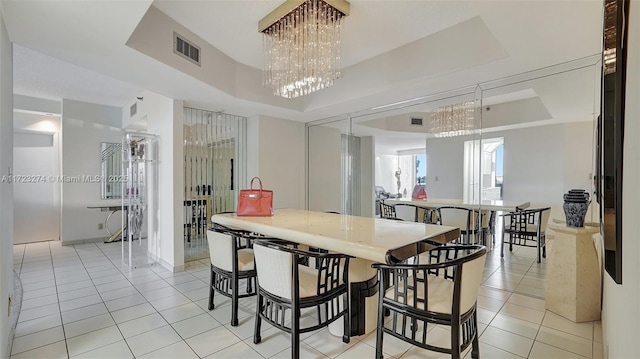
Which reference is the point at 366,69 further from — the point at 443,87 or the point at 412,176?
the point at 412,176

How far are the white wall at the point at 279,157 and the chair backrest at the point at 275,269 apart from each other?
307cm

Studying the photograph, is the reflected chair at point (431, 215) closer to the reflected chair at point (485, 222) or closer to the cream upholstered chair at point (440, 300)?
the reflected chair at point (485, 222)

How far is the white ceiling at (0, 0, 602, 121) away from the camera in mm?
2016

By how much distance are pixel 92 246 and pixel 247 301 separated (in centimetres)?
431

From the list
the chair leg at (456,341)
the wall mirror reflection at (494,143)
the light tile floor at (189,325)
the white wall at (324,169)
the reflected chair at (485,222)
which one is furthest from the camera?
the white wall at (324,169)

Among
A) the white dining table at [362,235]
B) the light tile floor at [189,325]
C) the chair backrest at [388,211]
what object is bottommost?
the light tile floor at [189,325]

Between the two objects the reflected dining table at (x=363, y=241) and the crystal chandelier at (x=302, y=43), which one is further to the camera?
the crystal chandelier at (x=302, y=43)

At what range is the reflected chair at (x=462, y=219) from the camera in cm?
374

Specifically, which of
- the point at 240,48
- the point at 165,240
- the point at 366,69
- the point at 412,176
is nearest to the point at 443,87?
the point at 366,69

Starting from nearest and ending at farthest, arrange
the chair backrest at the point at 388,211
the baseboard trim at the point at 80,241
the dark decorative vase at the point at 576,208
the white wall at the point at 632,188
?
the white wall at the point at 632,188
the dark decorative vase at the point at 576,208
the chair backrest at the point at 388,211
the baseboard trim at the point at 80,241

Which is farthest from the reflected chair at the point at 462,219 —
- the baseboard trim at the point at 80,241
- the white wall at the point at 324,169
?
the baseboard trim at the point at 80,241

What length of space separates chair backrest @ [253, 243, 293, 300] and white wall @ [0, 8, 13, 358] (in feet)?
5.03

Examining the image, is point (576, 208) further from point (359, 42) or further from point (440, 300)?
point (359, 42)

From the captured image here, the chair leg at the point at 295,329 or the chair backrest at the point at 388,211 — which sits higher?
the chair backrest at the point at 388,211
